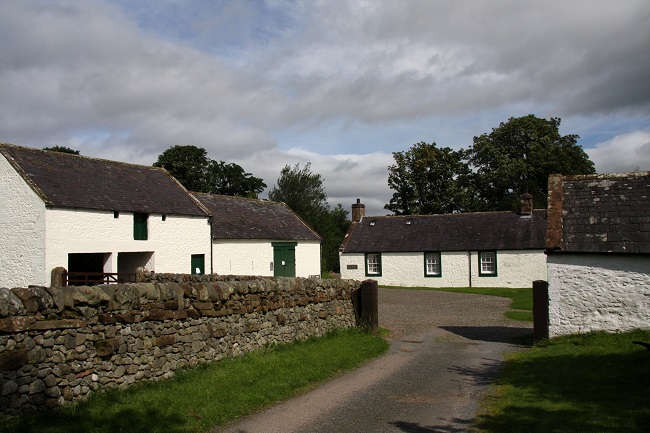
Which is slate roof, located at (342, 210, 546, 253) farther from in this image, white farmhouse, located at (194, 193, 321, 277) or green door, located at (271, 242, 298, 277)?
green door, located at (271, 242, 298, 277)

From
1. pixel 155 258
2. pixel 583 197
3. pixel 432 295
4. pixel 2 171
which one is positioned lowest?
pixel 432 295

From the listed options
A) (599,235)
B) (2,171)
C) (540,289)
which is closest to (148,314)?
(540,289)

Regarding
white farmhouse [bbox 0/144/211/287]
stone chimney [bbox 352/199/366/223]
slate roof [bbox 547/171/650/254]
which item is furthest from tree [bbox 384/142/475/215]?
slate roof [bbox 547/171/650/254]

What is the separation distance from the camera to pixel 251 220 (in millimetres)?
35406

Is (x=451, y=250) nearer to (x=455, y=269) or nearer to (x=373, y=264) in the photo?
(x=455, y=269)

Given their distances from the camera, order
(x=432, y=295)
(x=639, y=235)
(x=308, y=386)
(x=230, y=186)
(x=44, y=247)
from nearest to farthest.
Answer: (x=308, y=386) → (x=639, y=235) → (x=44, y=247) → (x=432, y=295) → (x=230, y=186)

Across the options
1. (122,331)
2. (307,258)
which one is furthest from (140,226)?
(122,331)

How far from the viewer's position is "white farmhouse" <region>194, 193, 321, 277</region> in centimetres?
3197

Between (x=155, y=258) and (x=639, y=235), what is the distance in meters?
20.7

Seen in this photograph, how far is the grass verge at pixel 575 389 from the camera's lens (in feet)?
24.3

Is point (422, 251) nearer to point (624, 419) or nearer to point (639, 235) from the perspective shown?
point (639, 235)

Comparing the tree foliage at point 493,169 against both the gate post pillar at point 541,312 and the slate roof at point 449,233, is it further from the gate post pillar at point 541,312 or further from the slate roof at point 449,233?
the gate post pillar at point 541,312

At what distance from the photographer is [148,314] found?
925 cm

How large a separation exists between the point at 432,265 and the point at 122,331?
31.0 m
